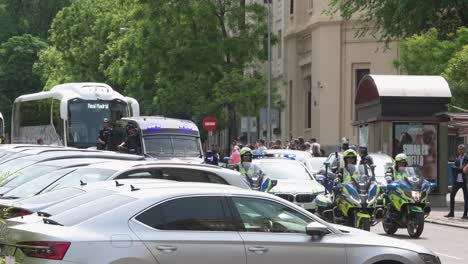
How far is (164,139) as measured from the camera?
29.6m

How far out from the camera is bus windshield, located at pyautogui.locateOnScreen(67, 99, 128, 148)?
38.5 metres

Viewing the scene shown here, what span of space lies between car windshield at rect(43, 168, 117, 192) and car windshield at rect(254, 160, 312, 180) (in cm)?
1004

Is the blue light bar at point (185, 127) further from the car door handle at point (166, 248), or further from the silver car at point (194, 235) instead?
the car door handle at point (166, 248)

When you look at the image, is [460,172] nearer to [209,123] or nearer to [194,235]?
[194,235]

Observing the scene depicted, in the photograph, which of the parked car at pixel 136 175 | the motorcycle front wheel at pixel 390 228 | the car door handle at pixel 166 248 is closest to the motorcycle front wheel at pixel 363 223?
the motorcycle front wheel at pixel 390 228

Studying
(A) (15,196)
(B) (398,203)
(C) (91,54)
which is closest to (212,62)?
(C) (91,54)

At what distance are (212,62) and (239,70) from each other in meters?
1.39

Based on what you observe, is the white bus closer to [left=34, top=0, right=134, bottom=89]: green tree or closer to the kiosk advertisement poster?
the kiosk advertisement poster

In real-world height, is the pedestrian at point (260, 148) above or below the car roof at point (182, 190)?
below

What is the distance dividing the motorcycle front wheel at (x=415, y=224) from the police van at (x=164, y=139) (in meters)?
10.1

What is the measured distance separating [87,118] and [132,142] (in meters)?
8.67

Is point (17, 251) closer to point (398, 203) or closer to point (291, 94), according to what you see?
point (398, 203)

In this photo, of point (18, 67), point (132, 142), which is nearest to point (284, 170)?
point (132, 142)

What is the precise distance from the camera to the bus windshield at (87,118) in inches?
1517
